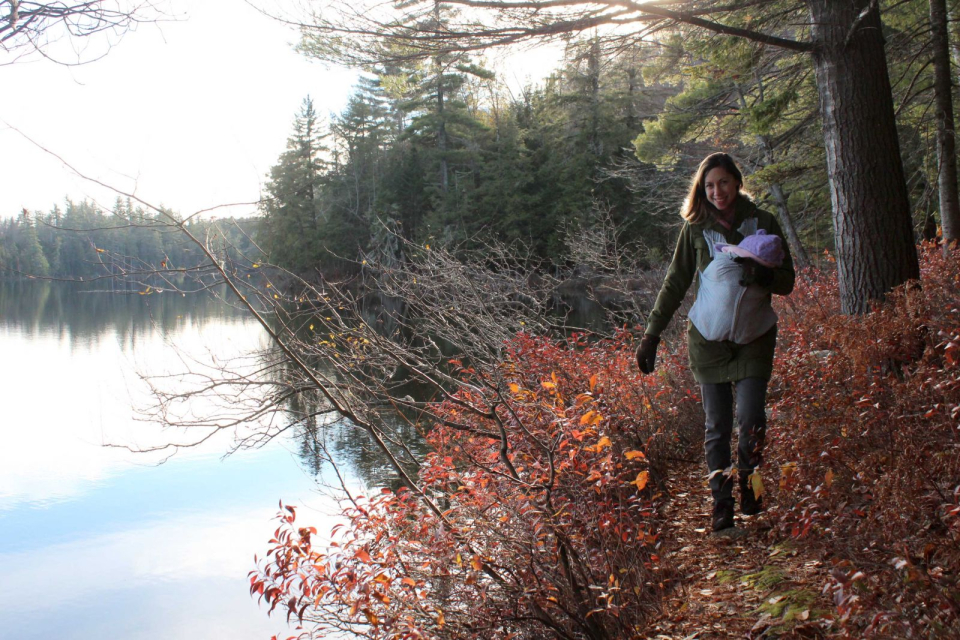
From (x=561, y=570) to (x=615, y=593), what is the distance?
266 millimetres

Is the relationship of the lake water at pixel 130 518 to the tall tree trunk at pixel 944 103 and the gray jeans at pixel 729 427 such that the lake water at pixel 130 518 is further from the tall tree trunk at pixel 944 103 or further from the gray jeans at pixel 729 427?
the tall tree trunk at pixel 944 103

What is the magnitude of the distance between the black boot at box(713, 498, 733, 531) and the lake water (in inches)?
119

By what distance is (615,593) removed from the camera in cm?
313

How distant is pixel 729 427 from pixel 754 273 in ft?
2.41

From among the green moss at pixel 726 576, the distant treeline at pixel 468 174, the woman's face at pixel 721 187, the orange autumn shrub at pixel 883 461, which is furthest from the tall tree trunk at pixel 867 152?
the distant treeline at pixel 468 174

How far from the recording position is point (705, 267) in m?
3.37

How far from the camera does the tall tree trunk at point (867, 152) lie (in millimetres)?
4762

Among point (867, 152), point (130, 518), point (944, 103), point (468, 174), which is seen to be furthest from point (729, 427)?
point (468, 174)

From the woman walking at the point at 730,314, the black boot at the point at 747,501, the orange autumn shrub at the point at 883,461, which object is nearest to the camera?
the orange autumn shrub at the point at 883,461

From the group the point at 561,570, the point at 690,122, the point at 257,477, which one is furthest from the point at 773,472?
the point at 690,122

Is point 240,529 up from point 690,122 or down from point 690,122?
down

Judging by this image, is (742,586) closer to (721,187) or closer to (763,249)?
(763,249)

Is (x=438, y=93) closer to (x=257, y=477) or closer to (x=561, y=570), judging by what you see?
(x=257, y=477)

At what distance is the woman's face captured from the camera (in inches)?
128
